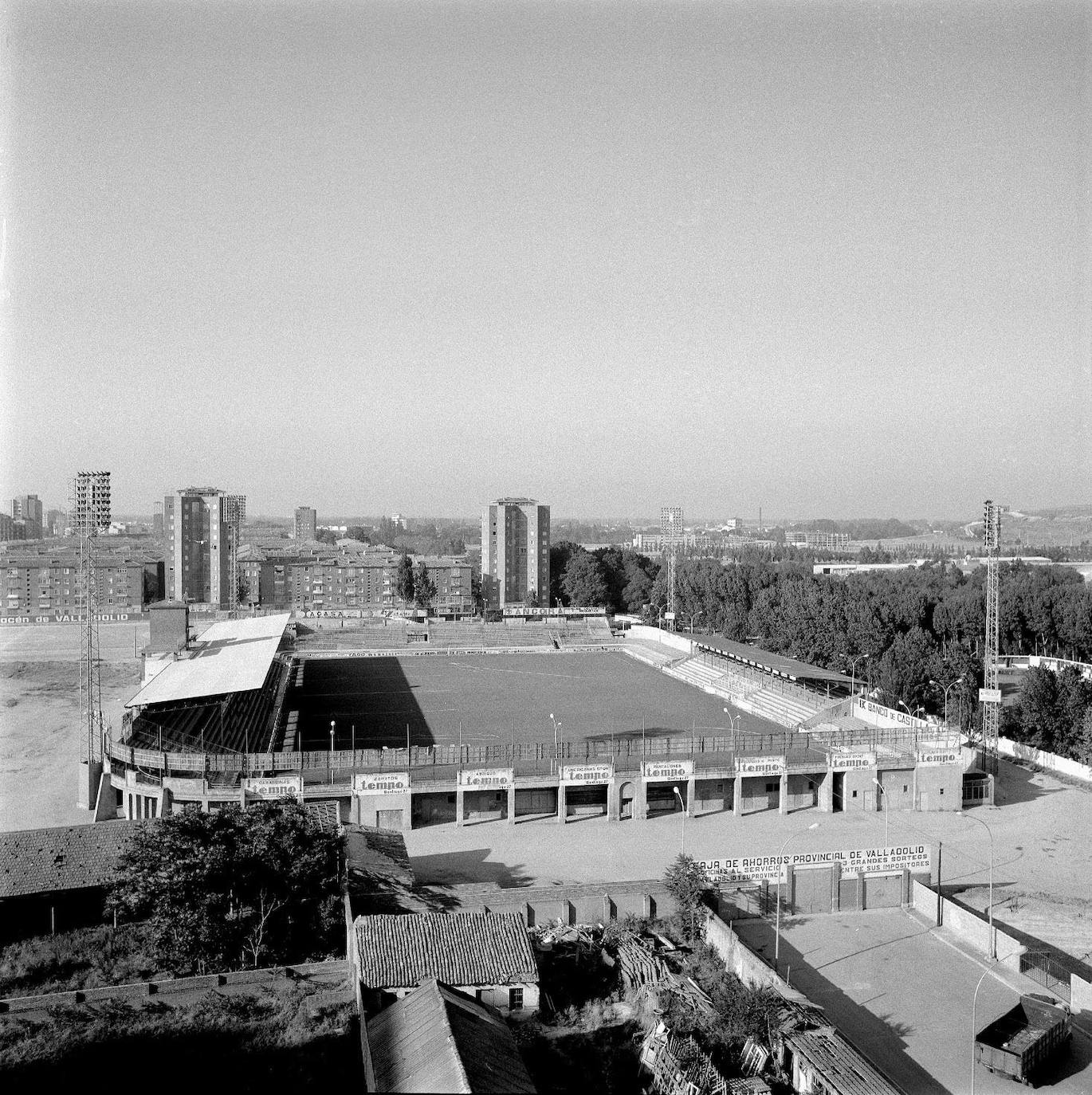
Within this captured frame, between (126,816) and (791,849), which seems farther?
(126,816)

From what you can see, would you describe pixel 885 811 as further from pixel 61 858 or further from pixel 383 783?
pixel 61 858

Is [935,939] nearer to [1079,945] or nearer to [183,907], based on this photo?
[1079,945]

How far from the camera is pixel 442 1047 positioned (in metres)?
11.9

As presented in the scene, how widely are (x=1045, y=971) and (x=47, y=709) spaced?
38121 mm

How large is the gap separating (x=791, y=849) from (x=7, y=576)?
72.9m

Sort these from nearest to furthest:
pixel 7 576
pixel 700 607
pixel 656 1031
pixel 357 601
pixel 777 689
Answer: pixel 656 1031, pixel 777 689, pixel 700 607, pixel 7 576, pixel 357 601

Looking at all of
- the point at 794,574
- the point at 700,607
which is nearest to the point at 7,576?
the point at 700,607

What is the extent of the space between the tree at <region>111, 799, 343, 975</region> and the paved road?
8029mm

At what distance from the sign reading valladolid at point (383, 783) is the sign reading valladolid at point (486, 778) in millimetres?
1407

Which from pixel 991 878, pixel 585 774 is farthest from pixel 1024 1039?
pixel 585 774

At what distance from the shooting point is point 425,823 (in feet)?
83.7

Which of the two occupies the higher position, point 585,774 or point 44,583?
point 44,583

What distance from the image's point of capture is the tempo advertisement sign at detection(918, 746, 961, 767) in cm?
2733

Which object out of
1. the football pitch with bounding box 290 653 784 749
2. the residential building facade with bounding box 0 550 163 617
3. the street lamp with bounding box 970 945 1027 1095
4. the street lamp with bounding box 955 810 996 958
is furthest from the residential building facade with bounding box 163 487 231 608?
the street lamp with bounding box 970 945 1027 1095
